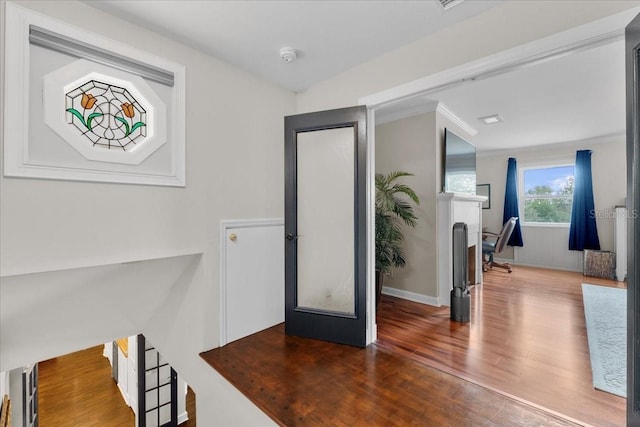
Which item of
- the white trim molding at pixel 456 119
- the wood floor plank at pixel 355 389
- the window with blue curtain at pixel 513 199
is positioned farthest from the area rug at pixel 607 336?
the white trim molding at pixel 456 119

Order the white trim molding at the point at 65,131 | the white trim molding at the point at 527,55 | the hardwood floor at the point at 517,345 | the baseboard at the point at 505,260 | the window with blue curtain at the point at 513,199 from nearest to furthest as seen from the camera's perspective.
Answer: the white trim molding at the point at 527,55
the white trim molding at the point at 65,131
the hardwood floor at the point at 517,345
the window with blue curtain at the point at 513,199
the baseboard at the point at 505,260

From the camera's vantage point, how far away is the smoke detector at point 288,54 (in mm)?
2234

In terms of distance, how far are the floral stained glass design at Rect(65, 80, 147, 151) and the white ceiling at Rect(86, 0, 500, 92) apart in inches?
20.6

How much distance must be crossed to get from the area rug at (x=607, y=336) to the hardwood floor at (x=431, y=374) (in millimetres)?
78

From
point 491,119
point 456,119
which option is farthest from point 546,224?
point 456,119

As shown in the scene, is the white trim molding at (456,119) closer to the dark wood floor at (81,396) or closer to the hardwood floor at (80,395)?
the dark wood floor at (81,396)

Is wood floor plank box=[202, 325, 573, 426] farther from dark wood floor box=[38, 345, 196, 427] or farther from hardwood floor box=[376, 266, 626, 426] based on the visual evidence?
dark wood floor box=[38, 345, 196, 427]

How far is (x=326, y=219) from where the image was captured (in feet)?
8.57

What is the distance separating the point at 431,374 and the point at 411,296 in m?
1.81

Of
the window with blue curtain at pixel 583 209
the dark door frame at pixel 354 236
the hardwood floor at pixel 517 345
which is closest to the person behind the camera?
the hardwood floor at pixel 517 345

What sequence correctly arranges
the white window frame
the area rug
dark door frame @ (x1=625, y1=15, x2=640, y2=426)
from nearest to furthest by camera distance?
dark door frame @ (x1=625, y1=15, x2=640, y2=426)
the area rug
the white window frame

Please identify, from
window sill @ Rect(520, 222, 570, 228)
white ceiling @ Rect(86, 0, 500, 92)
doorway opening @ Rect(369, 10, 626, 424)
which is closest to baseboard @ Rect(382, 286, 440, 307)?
doorway opening @ Rect(369, 10, 626, 424)

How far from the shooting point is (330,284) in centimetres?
261

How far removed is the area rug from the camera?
1958 mm
